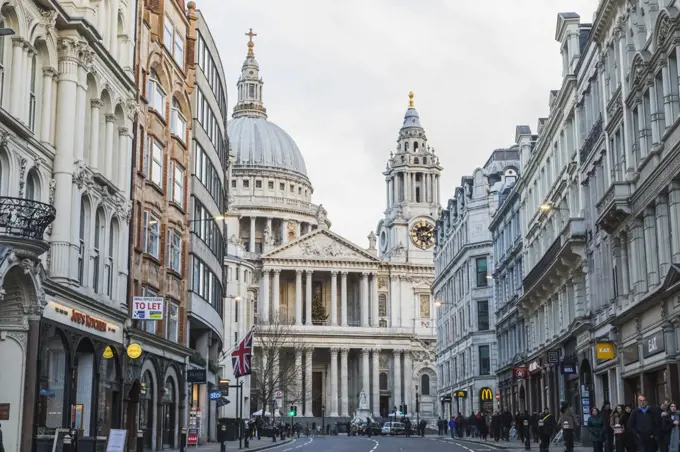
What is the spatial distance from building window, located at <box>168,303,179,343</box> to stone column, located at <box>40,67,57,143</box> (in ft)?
57.8

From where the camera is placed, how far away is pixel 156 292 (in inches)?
1869

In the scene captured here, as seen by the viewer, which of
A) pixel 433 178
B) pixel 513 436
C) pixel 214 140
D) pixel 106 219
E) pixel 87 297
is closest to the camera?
pixel 87 297

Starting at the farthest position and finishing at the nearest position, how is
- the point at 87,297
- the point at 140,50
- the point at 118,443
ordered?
1. the point at 140,50
2. the point at 87,297
3. the point at 118,443

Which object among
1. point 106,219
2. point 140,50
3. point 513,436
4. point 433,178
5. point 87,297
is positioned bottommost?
point 513,436

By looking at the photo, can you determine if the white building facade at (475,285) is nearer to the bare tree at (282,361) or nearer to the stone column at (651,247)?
the bare tree at (282,361)

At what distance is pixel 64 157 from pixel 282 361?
10979 cm

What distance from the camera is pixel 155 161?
47500mm

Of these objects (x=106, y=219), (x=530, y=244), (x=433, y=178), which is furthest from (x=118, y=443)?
(x=433, y=178)

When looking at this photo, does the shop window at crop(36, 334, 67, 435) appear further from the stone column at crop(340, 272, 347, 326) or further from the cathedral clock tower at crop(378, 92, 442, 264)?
the cathedral clock tower at crop(378, 92, 442, 264)

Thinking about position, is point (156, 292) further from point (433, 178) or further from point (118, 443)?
point (433, 178)

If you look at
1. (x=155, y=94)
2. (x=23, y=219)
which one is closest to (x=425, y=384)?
(x=155, y=94)

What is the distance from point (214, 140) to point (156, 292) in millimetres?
17384

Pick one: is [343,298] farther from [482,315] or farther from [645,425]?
[645,425]

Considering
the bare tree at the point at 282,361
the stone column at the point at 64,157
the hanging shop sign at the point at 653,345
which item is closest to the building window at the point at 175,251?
the stone column at the point at 64,157
